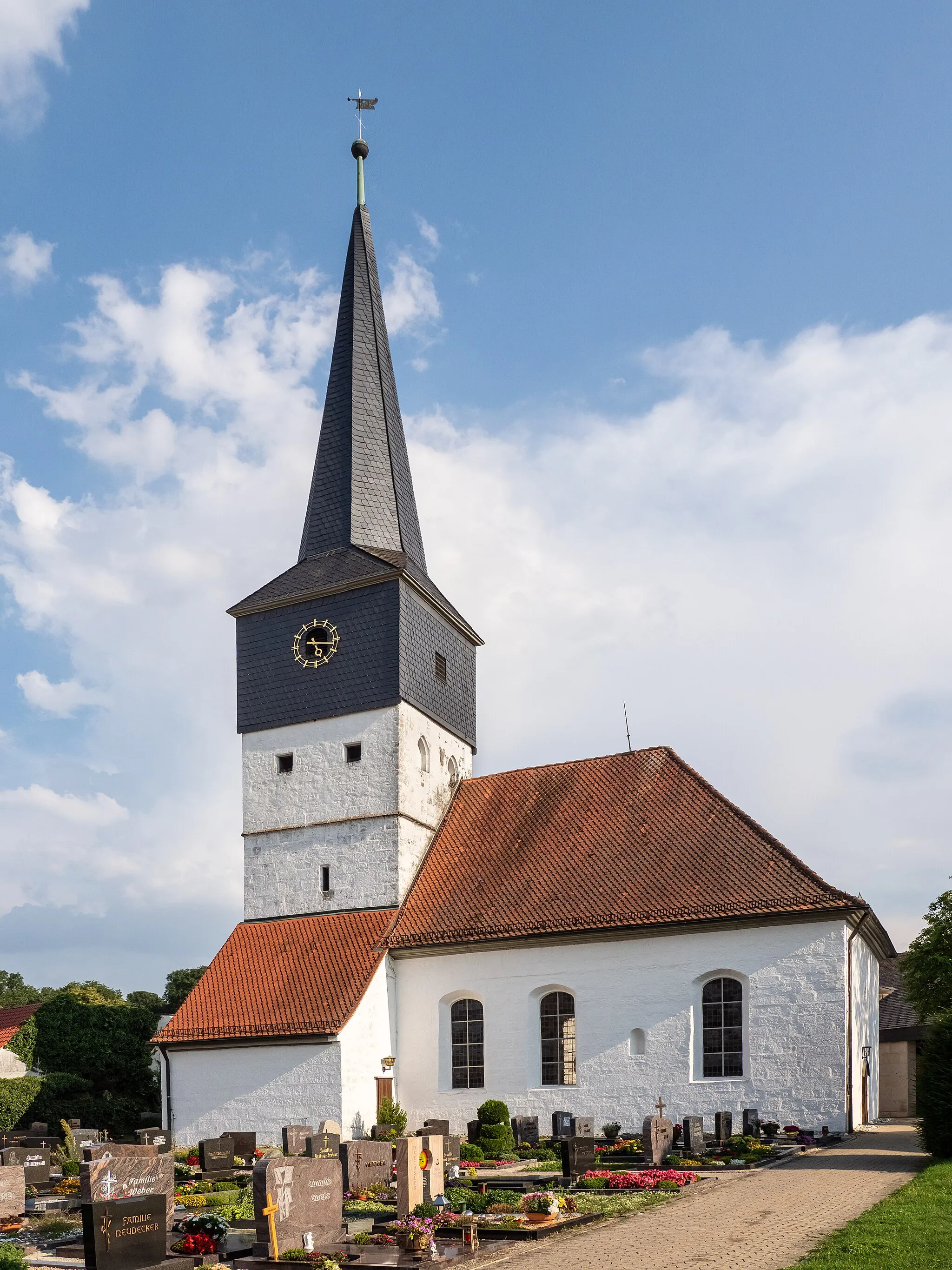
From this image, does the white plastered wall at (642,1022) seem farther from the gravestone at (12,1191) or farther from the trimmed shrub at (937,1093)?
the gravestone at (12,1191)

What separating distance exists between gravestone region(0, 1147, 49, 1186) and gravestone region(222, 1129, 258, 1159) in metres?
3.37

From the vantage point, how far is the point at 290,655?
1163 inches

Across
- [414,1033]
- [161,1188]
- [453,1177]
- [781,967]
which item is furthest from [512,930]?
[161,1188]

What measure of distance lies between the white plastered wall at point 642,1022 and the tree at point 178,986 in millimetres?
32943

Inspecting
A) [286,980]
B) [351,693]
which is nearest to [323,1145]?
[286,980]

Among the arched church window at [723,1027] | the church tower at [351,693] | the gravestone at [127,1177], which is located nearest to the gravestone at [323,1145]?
the gravestone at [127,1177]

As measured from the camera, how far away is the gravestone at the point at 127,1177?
484 inches

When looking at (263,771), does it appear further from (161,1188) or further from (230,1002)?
(161,1188)

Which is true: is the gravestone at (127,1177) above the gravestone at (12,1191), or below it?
above

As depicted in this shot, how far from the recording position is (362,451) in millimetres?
31250

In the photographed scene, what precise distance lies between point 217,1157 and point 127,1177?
24.5 ft

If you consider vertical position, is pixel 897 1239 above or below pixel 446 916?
below

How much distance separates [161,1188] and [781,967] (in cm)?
1331

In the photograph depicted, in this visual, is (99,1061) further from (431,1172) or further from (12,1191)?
(431,1172)
